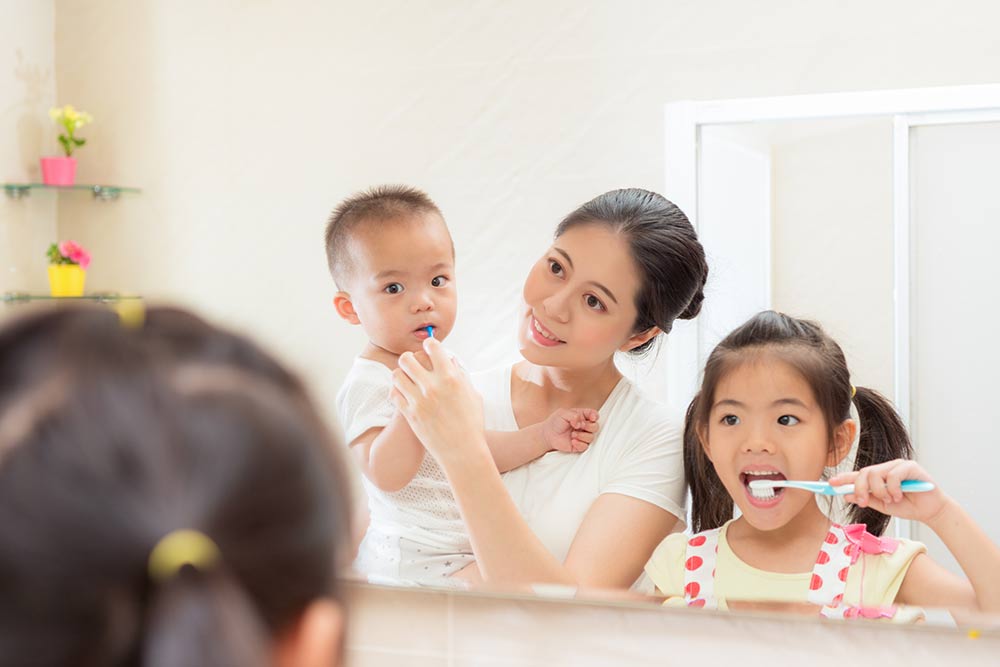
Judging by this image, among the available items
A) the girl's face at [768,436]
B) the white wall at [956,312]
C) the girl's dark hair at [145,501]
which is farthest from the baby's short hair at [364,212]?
the girl's dark hair at [145,501]

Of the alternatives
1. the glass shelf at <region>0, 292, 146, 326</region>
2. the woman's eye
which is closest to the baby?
the woman's eye

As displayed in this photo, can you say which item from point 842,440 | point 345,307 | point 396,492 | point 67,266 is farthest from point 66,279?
point 842,440

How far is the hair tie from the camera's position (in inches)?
14.4

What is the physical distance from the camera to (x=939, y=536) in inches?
35.0

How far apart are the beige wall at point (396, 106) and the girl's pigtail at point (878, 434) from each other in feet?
0.84

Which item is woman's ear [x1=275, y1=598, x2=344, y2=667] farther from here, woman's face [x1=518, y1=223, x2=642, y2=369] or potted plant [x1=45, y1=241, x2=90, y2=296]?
potted plant [x1=45, y1=241, x2=90, y2=296]

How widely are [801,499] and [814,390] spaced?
9 centimetres

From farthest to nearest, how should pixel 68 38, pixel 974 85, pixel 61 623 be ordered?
1. pixel 68 38
2. pixel 974 85
3. pixel 61 623

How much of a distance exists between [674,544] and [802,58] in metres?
0.43

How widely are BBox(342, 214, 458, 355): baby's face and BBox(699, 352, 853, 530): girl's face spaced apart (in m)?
0.27

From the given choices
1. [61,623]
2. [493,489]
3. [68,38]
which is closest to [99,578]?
[61,623]

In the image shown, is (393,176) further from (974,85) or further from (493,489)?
(974,85)

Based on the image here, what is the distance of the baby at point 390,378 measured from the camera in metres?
1.01

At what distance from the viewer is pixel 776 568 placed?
0.93 m
